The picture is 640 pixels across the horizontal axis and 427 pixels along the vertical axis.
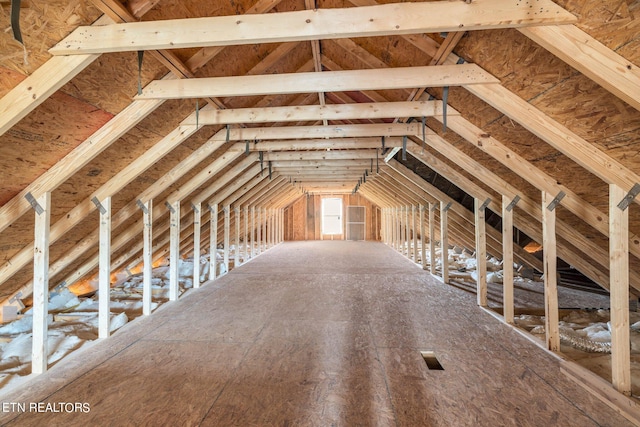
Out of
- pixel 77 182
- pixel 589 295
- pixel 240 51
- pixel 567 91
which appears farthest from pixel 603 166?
pixel 77 182

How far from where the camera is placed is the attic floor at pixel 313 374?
5.31ft

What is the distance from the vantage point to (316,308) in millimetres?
3465

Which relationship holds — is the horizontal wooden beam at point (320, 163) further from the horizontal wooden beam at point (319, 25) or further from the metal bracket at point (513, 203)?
the horizontal wooden beam at point (319, 25)

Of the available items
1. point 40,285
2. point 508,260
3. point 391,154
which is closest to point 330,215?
point 391,154

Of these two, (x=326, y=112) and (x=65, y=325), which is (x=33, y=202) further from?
(x=326, y=112)

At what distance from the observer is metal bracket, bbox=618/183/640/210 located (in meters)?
1.67

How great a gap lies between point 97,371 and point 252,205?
5.73 metres

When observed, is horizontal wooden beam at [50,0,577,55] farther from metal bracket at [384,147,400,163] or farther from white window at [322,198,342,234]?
white window at [322,198,342,234]

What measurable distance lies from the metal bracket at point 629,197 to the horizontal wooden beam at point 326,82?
1037mm

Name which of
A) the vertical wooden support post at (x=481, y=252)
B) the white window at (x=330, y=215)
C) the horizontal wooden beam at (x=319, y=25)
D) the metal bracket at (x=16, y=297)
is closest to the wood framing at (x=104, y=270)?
the horizontal wooden beam at (x=319, y=25)

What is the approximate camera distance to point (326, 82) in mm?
2113

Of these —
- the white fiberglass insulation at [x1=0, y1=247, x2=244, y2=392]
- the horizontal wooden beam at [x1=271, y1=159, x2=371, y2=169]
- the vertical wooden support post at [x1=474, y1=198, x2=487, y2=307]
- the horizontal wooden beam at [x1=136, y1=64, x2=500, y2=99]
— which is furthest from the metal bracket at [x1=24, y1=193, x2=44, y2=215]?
the vertical wooden support post at [x1=474, y1=198, x2=487, y2=307]

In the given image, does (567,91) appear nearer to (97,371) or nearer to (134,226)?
(97,371)

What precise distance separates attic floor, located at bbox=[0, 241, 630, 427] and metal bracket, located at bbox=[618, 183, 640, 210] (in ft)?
3.99
